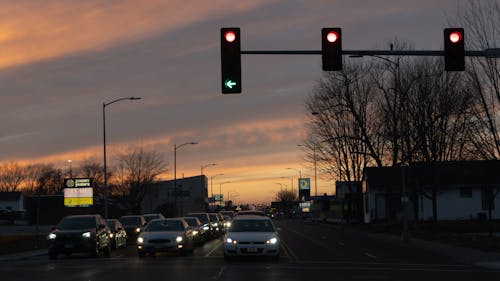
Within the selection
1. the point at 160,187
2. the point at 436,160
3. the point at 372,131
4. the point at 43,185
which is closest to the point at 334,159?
the point at 372,131

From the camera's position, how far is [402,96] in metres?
42.4

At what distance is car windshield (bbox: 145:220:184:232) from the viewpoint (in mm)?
26469

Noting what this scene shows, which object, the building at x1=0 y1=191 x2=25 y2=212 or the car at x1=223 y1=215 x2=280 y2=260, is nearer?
the car at x1=223 y1=215 x2=280 y2=260

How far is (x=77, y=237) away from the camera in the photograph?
26.1 meters

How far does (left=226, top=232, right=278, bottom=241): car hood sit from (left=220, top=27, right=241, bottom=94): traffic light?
6999 millimetres

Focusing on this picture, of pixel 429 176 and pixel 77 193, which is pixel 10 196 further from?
pixel 429 176

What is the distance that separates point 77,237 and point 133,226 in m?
12.2

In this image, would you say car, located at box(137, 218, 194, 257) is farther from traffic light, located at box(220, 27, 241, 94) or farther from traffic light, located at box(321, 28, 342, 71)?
traffic light, located at box(321, 28, 342, 71)

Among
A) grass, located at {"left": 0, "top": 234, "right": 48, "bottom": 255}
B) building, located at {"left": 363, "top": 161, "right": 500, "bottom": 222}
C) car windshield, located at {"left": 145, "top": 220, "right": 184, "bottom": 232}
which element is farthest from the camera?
building, located at {"left": 363, "top": 161, "right": 500, "bottom": 222}

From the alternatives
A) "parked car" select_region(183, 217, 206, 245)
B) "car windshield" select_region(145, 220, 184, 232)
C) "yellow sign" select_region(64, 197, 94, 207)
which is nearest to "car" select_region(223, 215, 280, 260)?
"car windshield" select_region(145, 220, 184, 232)

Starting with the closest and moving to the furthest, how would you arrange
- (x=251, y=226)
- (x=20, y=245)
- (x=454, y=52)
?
(x=454, y=52) → (x=251, y=226) → (x=20, y=245)

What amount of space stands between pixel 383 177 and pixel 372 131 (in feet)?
57.2

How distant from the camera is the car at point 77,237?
1023 inches

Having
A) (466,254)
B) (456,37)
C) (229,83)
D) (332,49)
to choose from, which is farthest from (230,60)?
(466,254)
